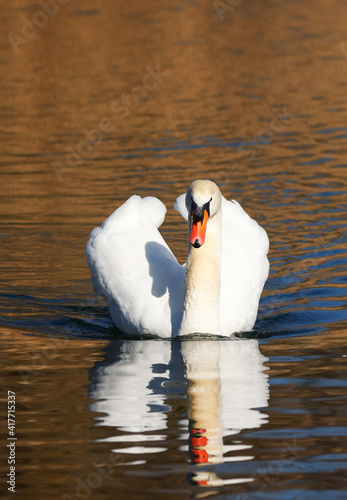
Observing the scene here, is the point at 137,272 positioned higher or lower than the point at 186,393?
higher

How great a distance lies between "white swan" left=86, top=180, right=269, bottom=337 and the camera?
8.82 metres

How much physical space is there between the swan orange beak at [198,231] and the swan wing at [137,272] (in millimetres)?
924

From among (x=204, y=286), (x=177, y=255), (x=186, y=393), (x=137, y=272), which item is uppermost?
(x=177, y=255)

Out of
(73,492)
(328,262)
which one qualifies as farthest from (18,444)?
(328,262)

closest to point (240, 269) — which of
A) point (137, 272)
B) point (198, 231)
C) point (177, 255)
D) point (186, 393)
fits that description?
point (137, 272)

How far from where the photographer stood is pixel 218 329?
891cm

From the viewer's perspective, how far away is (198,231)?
27.4 feet

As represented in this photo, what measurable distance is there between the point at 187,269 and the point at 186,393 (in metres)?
1.78

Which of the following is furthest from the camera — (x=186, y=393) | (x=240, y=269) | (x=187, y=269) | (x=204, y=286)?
(x=240, y=269)

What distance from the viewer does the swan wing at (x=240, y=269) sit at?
9.17 meters

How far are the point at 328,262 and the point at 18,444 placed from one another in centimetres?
576

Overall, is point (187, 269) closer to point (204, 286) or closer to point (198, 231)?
point (204, 286)

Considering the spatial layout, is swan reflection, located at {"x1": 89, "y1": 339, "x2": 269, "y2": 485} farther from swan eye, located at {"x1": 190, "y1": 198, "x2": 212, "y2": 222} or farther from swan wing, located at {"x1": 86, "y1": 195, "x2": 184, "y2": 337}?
swan eye, located at {"x1": 190, "y1": 198, "x2": 212, "y2": 222}

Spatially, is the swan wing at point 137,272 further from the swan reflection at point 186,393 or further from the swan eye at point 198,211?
the swan eye at point 198,211
